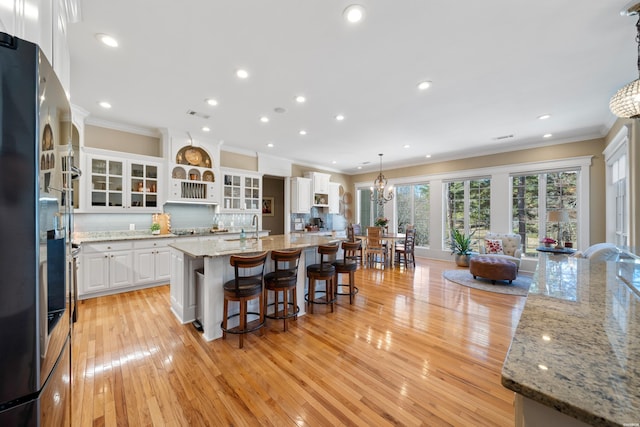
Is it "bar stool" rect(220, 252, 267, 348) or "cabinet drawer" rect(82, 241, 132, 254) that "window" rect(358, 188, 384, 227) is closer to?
"bar stool" rect(220, 252, 267, 348)

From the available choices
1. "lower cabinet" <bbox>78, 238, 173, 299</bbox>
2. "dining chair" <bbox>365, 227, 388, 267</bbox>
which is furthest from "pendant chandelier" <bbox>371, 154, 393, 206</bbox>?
"lower cabinet" <bbox>78, 238, 173, 299</bbox>

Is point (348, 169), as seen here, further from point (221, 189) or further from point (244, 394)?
point (244, 394)

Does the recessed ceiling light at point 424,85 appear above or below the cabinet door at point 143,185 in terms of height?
above

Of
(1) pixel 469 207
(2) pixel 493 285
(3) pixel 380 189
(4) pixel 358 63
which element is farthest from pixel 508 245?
(4) pixel 358 63

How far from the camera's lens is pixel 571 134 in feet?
16.0

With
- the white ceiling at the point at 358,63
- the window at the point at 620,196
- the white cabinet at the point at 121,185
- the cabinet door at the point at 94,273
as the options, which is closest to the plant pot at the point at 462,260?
the window at the point at 620,196

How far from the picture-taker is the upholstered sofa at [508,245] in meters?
5.44

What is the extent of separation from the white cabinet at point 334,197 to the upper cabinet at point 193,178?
152 inches

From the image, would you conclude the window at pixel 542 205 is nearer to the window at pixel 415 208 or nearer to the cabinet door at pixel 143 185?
the window at pixel 415 208

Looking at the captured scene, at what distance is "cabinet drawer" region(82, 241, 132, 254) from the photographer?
3688 mm

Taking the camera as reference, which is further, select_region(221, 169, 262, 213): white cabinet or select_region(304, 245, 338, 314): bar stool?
select_region(221, 169, 262, 213): white cabinet

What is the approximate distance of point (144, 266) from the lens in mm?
4188

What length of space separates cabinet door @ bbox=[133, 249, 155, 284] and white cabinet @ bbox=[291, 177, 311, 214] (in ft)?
12.2

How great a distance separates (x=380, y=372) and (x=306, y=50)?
3.02 m
